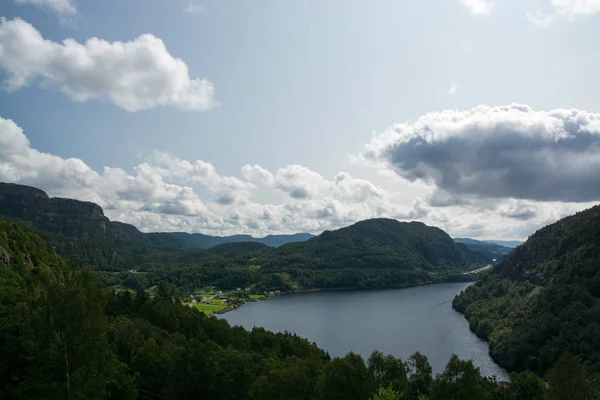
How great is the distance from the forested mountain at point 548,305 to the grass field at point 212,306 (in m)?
87.4

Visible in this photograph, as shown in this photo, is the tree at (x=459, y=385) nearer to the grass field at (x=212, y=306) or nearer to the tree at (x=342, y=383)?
the tree at (x=342, y=383)

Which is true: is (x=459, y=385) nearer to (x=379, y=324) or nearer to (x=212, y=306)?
(x=379, y=324)

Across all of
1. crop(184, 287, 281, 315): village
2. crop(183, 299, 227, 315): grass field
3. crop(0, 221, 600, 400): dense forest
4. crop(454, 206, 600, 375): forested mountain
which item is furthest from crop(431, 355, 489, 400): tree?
crop(184, 287, 281, 315): village

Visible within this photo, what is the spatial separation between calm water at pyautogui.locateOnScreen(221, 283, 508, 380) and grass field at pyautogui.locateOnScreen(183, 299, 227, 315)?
22.0ft

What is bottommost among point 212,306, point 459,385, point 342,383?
point 212,306

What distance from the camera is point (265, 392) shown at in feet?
121

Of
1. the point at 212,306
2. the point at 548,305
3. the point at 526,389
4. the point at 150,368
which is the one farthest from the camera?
the point at 212,306

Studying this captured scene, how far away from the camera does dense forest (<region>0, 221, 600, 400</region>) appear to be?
22922mm

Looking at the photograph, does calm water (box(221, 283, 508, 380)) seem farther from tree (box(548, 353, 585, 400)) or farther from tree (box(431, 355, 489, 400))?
tree (box(431, 355, 489, 400))

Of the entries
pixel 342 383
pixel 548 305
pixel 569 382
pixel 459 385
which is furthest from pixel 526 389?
pixel 548 305

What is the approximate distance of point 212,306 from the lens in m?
167

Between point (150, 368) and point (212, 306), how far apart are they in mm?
126160

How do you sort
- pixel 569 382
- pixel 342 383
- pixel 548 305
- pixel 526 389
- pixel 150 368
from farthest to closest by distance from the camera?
pixel 548 305 → pixel 526 389 → pixel 150 368 → pixel 569 382 → pixel 342 383

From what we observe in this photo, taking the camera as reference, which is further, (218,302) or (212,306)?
(218,302)
